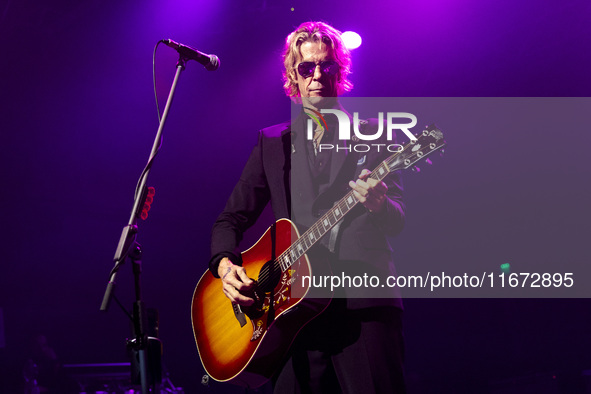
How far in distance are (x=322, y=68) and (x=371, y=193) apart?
0.70 m

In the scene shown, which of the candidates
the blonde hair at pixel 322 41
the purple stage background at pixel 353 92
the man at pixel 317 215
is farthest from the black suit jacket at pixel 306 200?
the purple stage background at pixel 353 92

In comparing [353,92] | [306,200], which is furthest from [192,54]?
[353,92]

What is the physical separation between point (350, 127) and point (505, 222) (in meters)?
3.16

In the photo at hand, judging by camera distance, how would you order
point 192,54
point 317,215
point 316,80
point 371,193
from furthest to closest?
point 192,54, point 316,80, point 317,215, point 371,193

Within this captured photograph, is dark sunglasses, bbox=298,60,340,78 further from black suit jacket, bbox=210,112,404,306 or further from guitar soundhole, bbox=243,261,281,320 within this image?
guitar soundhole, bbox=243,261,281,320

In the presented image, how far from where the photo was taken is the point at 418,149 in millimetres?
1996

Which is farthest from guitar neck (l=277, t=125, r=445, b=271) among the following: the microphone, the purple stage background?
the purple stage background

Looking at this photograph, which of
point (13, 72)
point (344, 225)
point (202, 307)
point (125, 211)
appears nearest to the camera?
point (344, 225)

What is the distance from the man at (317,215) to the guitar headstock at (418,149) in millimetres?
59

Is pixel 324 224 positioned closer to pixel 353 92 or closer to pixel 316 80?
pixel 316 80

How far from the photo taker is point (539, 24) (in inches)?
168

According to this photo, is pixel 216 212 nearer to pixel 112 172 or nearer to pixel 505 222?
pixel 112 172

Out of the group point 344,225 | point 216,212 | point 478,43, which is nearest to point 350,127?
point 344,225

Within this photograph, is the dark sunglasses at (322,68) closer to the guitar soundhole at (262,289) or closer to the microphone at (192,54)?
the microphone at (192,54)
